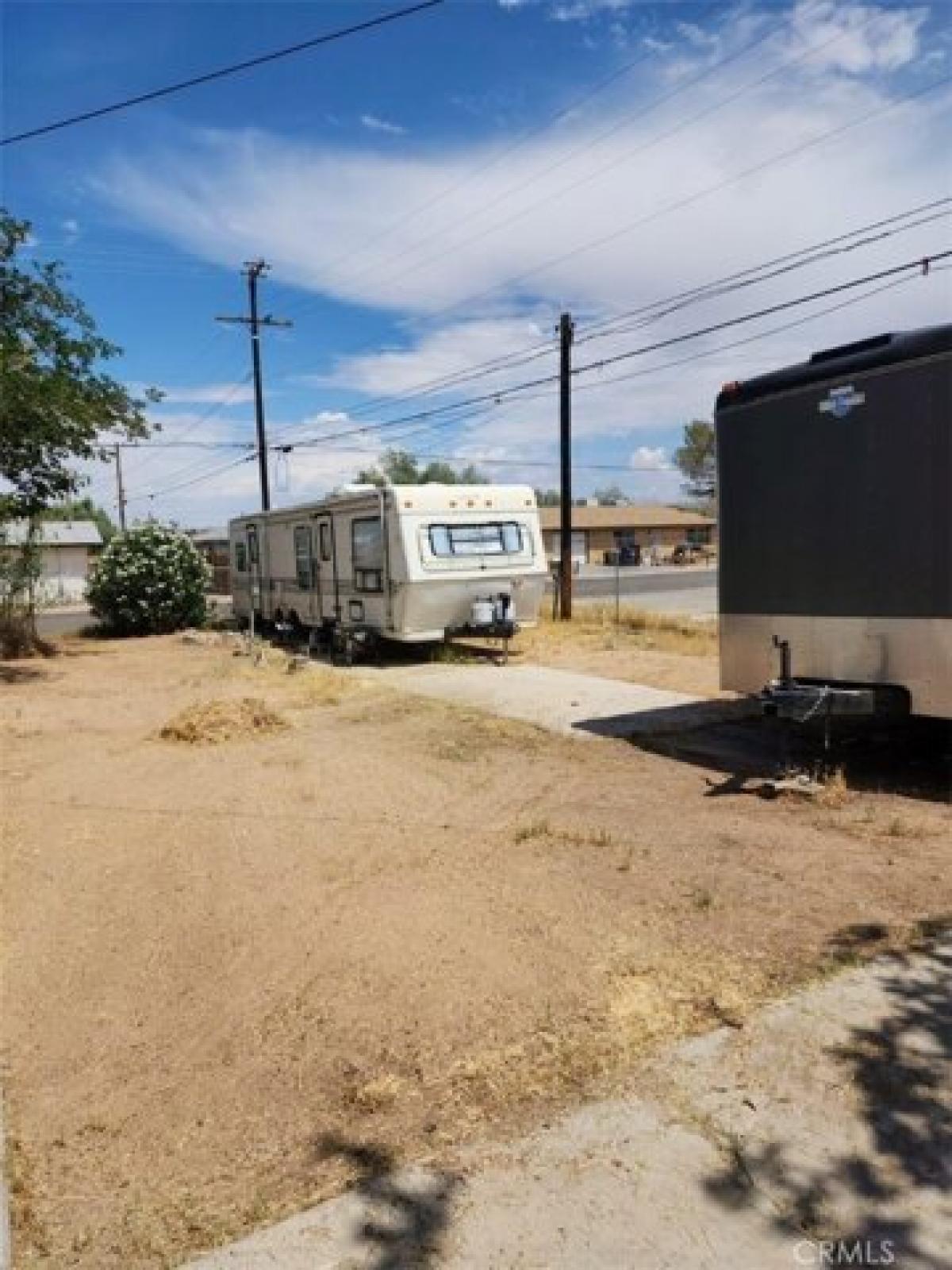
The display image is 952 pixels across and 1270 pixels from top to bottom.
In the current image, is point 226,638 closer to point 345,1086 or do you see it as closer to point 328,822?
point 328,822

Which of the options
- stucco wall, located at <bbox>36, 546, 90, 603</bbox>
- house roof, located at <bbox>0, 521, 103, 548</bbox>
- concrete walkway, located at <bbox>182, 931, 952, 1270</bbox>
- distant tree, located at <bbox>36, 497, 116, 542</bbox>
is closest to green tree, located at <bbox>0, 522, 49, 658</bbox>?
distant tree, located at <bbox>36, 497, 116, 542</bbox>

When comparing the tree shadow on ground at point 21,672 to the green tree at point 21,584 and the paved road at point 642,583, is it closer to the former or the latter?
the green tree at point 21,584

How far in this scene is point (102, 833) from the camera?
20.5 feet

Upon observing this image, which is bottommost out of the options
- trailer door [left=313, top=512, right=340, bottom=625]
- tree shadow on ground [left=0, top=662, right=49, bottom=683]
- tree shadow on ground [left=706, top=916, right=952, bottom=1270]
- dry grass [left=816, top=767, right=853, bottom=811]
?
tree shadow on ground [left=706, top=916, right=952, bottom=1270]

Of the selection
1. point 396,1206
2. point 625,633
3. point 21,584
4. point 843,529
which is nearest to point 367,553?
point 625,633

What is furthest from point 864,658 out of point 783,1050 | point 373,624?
point 373,624

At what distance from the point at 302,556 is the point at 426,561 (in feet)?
14.6

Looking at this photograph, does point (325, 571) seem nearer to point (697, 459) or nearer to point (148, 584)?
point (148, 584)

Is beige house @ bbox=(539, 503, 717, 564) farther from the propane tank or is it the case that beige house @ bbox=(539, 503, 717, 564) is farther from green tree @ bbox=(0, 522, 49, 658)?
the propane tank

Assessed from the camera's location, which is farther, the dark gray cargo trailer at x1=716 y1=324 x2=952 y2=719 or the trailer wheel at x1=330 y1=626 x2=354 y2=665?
the trailer wheel at x1=330 y1=626 x2=354 y2=665

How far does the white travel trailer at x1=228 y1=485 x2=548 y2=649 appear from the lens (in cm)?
1473

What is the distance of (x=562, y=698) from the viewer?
11.2 meters

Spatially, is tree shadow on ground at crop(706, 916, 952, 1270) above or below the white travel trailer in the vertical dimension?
below

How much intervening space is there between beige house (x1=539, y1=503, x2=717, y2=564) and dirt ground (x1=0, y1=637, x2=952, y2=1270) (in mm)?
60088
